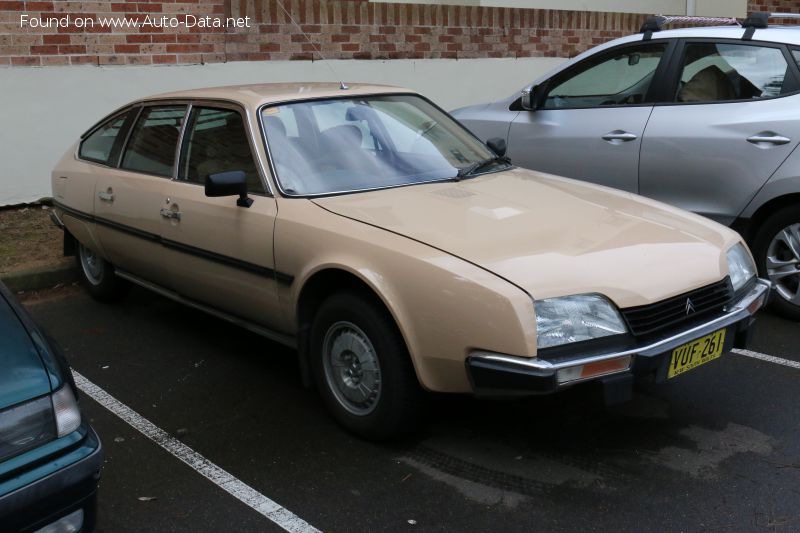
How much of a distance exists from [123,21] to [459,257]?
18.7 feet

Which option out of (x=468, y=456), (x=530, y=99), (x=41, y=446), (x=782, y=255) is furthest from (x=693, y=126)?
(x=41, y=446)

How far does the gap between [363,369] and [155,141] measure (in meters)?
2.30

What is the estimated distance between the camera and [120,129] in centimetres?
570

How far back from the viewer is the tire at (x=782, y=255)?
5340mm

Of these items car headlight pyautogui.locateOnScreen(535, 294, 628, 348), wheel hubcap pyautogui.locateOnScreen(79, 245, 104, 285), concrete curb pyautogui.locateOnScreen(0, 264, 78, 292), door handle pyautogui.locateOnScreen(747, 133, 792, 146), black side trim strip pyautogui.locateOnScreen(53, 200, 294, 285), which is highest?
door handle pyautogui.locateOnScreen(747, 133, 792, 146)

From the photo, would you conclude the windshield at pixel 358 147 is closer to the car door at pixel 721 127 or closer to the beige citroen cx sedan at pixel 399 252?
the beige citroen cx sedan at pixel 399 252

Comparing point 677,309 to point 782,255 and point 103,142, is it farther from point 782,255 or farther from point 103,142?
point 103,142

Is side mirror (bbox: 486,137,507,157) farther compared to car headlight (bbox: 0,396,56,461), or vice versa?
side mirror (bbox: 486,137,507,157)

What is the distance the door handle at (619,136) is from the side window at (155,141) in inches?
112

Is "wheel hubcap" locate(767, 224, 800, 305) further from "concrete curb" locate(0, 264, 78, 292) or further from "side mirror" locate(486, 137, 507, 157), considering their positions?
"concrete curb" locate(0, 264, 78, 292)

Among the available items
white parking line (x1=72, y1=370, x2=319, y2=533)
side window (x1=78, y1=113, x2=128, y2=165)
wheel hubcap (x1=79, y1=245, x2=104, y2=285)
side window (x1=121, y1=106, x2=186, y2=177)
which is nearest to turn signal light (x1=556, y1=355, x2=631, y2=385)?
white parking line (x1=72, y1=370, x2=319, y2=533)

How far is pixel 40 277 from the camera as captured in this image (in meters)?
6.48

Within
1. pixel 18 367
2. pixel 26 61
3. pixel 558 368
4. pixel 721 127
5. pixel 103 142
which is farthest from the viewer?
pixel 26 61

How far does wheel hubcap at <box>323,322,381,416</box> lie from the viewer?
3.79 meters
